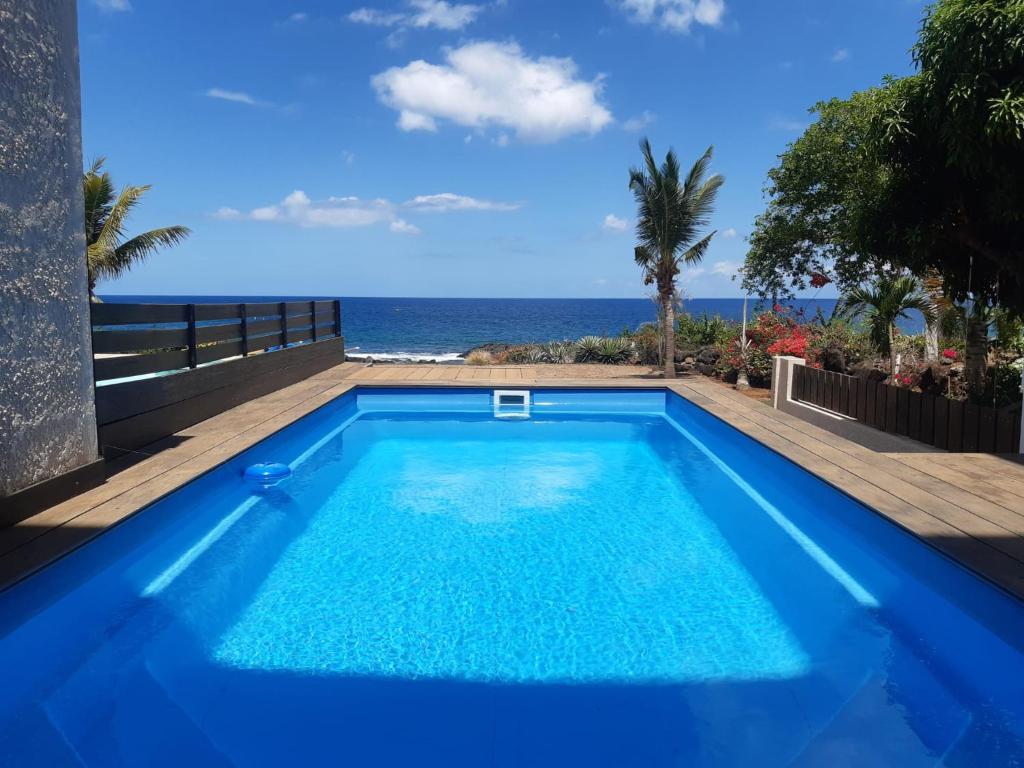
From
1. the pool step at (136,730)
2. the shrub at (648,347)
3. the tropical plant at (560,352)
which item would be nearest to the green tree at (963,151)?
the pool step at (136,730)

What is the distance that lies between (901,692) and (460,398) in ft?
26.5

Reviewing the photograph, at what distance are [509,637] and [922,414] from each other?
17.3 ft

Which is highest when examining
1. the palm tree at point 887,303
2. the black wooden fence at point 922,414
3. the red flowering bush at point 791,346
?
the palm tree at point 887,303

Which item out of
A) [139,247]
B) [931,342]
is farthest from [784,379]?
[139,247]

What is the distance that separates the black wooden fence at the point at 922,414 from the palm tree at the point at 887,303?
727 mm

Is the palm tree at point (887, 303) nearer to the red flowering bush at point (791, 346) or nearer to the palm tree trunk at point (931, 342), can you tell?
the palm tree trunk at point (931, 342)

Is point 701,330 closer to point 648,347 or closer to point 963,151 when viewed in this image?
point 648,347

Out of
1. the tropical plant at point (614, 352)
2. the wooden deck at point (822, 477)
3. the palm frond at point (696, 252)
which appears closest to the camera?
the wooden deck at point (822, 477)

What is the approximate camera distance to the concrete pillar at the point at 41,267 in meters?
3.54

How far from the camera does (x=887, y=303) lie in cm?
753

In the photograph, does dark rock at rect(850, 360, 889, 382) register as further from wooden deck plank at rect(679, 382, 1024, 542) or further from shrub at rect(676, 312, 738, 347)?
shrub at rect(676, 312, 738, 347)

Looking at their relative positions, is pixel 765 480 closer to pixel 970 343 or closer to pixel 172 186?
pixel 970 343

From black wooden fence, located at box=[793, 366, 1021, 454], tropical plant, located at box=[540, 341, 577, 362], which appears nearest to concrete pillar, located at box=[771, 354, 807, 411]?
black wooden fence, located at box=[793, 366, 1021, 454]

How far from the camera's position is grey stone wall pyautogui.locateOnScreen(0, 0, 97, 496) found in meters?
3.53
